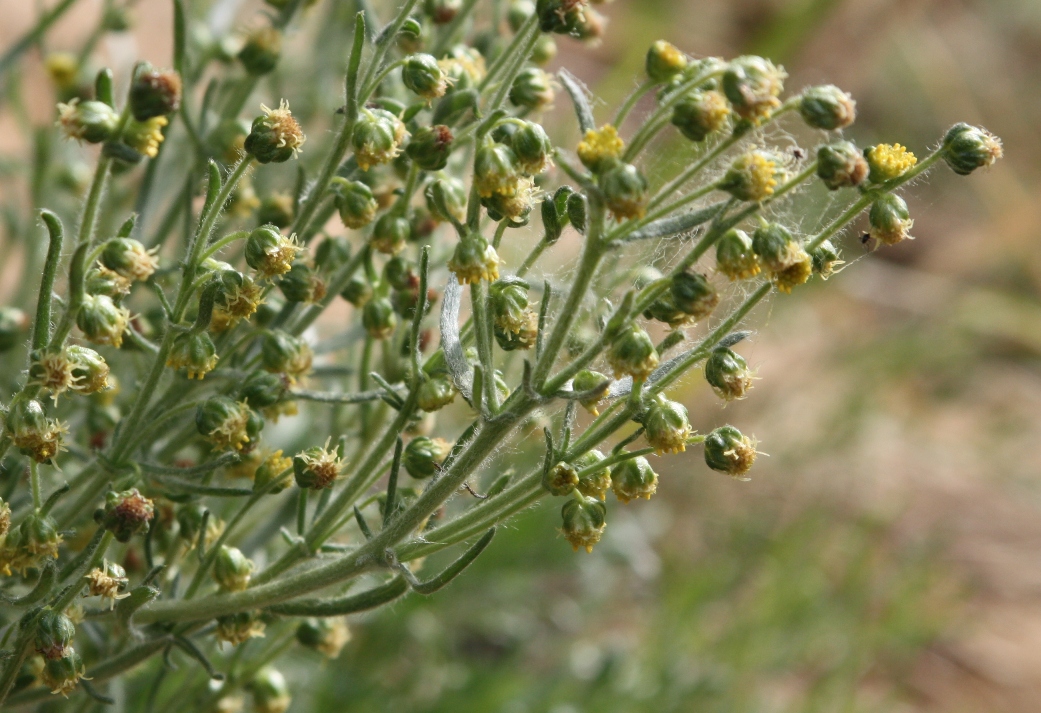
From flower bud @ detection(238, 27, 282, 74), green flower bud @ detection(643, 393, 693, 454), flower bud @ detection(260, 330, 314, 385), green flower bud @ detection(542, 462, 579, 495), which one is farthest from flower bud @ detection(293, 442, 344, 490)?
flower bud @ detection(238, 27, 282, 74)

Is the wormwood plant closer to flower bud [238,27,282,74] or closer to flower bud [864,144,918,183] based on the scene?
flower bud [864,144,918,183]

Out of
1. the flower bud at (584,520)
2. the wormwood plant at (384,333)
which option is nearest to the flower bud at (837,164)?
the wormwood plant at (384,333)

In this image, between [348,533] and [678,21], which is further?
[678,21]

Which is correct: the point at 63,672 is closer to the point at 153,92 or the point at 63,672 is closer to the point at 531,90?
the point at 153,92

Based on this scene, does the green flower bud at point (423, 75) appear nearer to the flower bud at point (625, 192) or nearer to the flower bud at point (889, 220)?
the flower bud at point (625, 192)

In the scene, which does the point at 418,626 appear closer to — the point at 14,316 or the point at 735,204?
the point at 14,316

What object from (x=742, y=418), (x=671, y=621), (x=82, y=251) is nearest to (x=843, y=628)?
(x=671, y=621)
